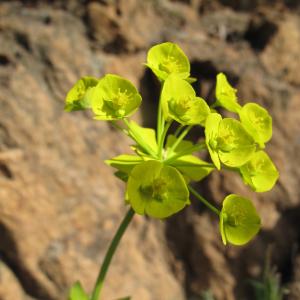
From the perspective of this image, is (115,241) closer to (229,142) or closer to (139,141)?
(139,141)

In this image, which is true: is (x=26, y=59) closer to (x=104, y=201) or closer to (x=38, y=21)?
(x=38, y=21)

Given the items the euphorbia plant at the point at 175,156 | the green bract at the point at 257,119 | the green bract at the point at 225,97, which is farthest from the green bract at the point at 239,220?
the green bract at the point at 225,97

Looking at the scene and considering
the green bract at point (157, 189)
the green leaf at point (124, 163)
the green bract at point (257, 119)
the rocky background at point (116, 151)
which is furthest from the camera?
the rocky background at point (116, 151)

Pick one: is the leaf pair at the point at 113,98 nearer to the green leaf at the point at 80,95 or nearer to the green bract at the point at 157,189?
the green leaf at the point at 80,95

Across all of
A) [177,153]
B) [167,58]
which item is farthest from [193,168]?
[167,58]

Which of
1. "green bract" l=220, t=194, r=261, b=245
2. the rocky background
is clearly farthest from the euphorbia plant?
the rocky background
